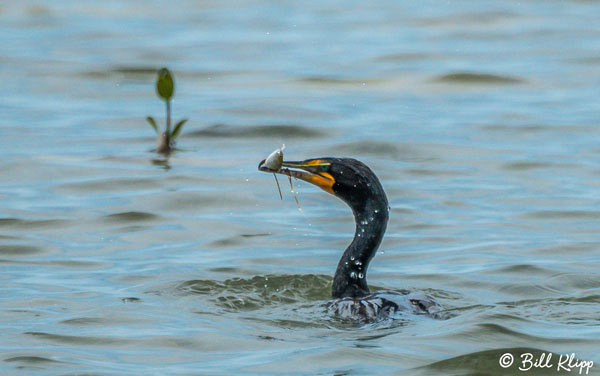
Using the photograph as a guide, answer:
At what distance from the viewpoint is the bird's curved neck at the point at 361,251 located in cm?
842

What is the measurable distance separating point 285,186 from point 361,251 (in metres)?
3.71

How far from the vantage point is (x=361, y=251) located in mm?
8477

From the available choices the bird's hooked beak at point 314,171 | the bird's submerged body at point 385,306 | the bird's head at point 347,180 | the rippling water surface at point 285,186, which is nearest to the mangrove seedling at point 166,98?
the rippling water surface at point 285,186

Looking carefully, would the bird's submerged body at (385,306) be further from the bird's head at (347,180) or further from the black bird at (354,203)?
the bird's head at (347,180)

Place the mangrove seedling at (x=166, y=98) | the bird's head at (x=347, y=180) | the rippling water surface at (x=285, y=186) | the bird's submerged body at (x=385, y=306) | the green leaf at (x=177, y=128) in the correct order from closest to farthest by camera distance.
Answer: the rippling water surface at (x=285, y=186), the bird's submerged body at (x=385, y=306), the bird's head at (x=347, y=180), the green leaf at (x=177, y=128), the mangrove seedling at (x=166, y=98)

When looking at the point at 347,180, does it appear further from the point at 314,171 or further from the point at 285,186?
the point at 285,186

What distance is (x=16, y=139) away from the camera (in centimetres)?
1377

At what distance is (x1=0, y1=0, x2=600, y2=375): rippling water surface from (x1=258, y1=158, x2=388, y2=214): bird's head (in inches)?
32.0

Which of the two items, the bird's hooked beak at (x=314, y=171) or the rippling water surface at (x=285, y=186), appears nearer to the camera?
the rippling water surface at (x=285, y=186)

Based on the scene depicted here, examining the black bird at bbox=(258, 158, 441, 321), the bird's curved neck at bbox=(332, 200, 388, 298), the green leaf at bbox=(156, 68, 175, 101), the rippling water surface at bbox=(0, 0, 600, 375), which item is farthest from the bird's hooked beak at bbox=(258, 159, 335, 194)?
the green leaf at bbox=(156, 68, 175, 101)

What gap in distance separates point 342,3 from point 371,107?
24.9ft

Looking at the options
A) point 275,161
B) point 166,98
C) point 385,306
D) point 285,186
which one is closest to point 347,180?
point 275,161

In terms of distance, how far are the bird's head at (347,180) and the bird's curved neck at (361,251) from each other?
0.03 meters

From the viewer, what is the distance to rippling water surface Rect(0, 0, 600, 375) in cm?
748
